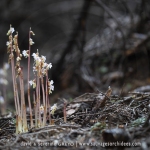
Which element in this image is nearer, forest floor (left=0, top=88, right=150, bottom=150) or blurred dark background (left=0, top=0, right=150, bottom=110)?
forest floor (left=0, top=88, right=150, bottom=150)

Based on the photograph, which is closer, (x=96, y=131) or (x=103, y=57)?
(x=96, y=131)

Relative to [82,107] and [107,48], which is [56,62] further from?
[82,107]

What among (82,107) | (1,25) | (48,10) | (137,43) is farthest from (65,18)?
(82,107)

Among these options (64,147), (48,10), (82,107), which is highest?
(48,10)

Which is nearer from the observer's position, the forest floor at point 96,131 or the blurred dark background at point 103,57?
the forest floor at point 96,131

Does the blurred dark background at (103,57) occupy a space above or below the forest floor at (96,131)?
above

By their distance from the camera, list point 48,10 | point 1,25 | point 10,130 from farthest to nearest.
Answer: point 48,10, point 1,25, point 10,130

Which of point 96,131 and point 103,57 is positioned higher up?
point 103,57

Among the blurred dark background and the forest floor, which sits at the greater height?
the blurred dark background
